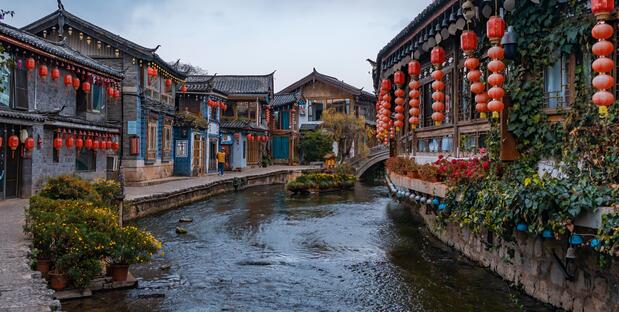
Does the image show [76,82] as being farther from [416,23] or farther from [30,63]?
[416,23]

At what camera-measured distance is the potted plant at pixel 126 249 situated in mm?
9406

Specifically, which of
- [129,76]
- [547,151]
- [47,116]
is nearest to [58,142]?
[47,116]

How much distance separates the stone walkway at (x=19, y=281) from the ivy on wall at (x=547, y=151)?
6295mm

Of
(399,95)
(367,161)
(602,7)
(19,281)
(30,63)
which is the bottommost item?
(19,281)

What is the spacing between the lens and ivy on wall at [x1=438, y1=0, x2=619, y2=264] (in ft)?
23.8

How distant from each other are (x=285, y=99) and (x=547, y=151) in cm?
4238

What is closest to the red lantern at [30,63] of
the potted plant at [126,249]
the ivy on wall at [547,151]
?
the potted plant at [126,249]

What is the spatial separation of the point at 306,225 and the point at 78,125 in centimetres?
929

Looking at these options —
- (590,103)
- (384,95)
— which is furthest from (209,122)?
(590,103)

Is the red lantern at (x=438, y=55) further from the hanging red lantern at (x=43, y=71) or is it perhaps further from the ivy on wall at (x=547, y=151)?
the hanging red lantern at (x=43, y=71)

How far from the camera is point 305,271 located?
11711mm

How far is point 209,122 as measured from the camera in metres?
36.0

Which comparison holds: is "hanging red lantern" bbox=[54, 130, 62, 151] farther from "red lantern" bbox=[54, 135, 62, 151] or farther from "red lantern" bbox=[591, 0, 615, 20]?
"red lantern" bbox=[591, 0, 615, 20]

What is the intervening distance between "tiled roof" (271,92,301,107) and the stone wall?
1561 inches
